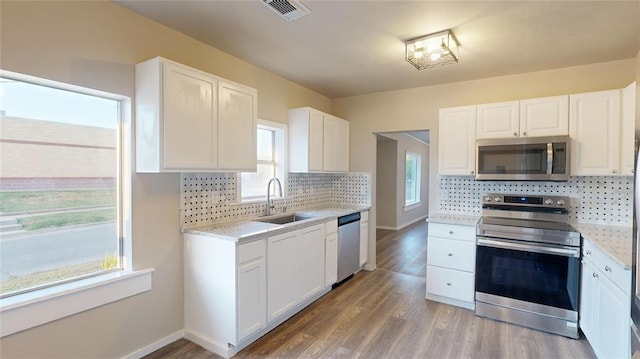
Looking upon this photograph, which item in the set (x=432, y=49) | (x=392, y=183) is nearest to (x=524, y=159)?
(x=432, y=49)

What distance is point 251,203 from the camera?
315 centimetres

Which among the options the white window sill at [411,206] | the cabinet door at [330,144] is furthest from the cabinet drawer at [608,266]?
the white window sill at [411,206]

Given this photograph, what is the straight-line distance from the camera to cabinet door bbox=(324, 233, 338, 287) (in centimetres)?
334

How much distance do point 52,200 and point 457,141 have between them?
3538 millimetres

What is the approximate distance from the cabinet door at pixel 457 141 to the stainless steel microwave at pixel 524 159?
0.47ft

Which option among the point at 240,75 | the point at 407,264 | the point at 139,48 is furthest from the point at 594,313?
the point at 139,48

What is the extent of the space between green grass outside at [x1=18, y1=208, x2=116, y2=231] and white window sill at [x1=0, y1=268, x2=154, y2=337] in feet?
1.25

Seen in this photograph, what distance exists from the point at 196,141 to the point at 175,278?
1128mm

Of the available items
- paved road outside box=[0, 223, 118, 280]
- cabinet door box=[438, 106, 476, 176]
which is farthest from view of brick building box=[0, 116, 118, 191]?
cabinet door box=[438, 106, 476, 176]

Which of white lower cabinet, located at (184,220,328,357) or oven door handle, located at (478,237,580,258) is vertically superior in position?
oven door handle, located at (478,237,580,258)

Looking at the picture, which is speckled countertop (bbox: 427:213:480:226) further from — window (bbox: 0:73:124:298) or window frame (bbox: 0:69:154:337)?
window (bbox: 0:73:124:298)

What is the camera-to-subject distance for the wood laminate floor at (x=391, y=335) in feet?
7.59

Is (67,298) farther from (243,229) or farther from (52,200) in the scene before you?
(243,229)

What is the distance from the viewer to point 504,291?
111 inches
